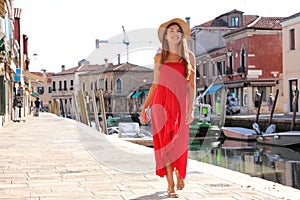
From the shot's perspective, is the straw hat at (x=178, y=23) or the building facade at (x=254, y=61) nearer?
the straw hat at (x=178, y=23)

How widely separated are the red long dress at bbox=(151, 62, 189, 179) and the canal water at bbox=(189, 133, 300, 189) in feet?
22.7

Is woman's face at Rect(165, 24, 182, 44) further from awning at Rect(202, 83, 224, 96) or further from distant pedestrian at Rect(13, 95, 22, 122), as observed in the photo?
awning at Rect(202, 83, 224, 96)

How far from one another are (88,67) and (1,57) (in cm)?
6529

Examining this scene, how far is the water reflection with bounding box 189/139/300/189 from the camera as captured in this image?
44.7ft

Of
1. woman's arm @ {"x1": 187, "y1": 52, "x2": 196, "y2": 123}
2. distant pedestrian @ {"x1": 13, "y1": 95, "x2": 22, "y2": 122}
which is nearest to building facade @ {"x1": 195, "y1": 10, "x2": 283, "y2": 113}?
distant pedestrian @ {"x1": 13, "y1": 95, "x2": 22, "y2": 122}

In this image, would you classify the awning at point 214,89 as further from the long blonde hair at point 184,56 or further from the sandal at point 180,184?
the long blonde hair at point 184,56

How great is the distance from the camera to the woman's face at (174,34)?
519cm

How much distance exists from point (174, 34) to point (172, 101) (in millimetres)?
655

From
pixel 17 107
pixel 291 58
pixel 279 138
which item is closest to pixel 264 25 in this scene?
pixel 291 58

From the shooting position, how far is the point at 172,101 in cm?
517

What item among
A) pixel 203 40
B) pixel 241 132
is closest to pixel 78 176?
pixel 241 132

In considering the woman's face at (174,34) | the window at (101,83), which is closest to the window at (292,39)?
the woman's face at (174,34)

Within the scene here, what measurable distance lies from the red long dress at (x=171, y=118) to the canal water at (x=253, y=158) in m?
6.93

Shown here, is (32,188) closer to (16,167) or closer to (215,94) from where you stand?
(16,167)
